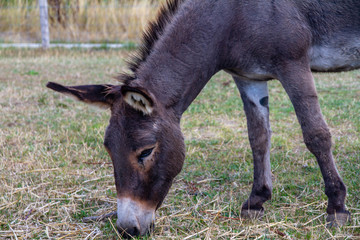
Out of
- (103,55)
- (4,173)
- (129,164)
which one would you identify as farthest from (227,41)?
(103,55)

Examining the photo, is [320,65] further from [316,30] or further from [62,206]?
[62,206]

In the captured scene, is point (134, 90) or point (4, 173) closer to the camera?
point (134, 90)

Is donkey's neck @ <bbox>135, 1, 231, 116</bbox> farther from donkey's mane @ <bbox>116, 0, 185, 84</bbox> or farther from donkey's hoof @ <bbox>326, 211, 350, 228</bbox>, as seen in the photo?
donkey's hoof @ <bbox>326, 211, 350, 228</bbox>

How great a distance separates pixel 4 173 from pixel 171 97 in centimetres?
197

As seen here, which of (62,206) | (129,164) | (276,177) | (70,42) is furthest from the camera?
(70,42)

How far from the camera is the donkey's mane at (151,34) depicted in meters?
2.73

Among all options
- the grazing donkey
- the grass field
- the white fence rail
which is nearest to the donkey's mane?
the grazing donkey

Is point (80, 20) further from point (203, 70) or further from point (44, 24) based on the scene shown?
point (203, 70)

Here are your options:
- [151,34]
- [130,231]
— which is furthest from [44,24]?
[130,231]

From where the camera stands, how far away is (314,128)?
2.67 metres

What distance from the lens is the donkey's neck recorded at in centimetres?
266

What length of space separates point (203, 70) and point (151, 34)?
0.44 m

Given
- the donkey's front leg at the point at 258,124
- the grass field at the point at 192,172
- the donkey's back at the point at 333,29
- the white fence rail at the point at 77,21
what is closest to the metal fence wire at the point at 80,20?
the white fence rail at the point at 77,21

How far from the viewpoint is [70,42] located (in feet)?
39.6
